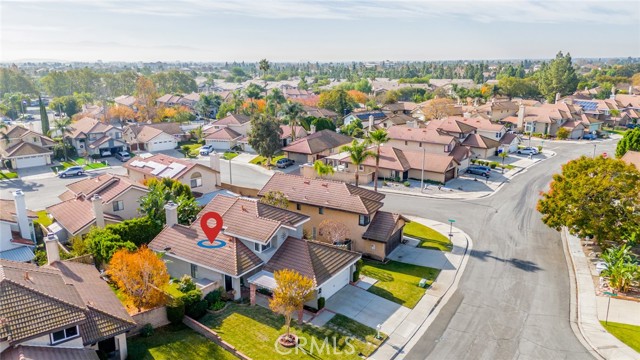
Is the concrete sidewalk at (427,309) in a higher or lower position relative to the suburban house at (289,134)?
Result: lower

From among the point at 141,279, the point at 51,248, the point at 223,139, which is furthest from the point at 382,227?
the point at 223,139

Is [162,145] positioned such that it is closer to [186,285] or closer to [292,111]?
[292,111]

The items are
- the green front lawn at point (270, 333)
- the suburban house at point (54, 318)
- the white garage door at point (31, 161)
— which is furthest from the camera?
the white garage door at point (31, 161)

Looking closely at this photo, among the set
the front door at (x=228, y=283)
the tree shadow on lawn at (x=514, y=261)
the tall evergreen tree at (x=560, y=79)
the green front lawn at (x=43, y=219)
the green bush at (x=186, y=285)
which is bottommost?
the tree shadow on lawn at (x=514, y=261)

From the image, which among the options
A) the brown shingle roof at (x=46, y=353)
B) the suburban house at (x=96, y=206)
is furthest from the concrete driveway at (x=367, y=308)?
the suburban house at (x=96, y=206)

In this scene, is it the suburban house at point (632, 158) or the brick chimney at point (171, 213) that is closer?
A: the brick chimney at point (171, 213)

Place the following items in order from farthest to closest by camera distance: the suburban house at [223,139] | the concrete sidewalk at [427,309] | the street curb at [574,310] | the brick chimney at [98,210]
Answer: the suburban house at [223,139], the brick chimney at [98,210], the street curb at [574,310], the concrete sidewalk at [427,309]

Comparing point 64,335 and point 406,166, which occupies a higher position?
point 406,166

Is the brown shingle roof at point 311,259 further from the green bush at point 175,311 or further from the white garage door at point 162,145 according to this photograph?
the white garage door at point 162,145
